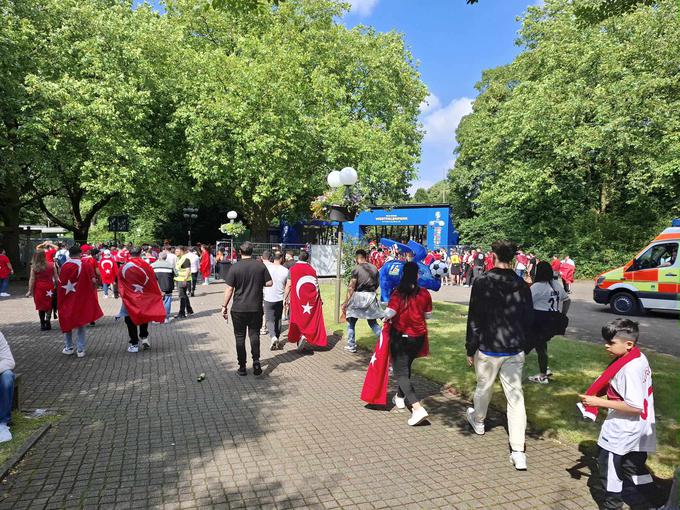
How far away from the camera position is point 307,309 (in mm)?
8688

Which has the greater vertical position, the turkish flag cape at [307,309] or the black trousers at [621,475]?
the turkish flag cape at [307,309]

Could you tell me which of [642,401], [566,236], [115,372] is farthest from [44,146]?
[566,236]

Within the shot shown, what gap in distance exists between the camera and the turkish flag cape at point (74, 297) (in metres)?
7.65

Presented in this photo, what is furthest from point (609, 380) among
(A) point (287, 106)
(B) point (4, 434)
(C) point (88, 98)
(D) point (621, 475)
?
(C) point (88, 98)

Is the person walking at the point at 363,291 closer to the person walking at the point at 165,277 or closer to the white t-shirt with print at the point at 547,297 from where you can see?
the white t-shirt with print at the point at 547,297

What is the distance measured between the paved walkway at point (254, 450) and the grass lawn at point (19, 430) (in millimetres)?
157

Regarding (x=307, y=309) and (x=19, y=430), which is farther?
(x=307, y=309)

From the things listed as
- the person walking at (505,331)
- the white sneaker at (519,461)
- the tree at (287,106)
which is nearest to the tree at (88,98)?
the tree at (287,106)

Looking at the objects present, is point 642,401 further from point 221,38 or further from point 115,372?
point 221,38

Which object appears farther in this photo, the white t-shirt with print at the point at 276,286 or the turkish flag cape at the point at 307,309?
the white t-shirt with print at the point at 276,286

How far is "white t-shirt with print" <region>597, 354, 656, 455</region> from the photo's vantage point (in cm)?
334

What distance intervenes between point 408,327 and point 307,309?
365cm

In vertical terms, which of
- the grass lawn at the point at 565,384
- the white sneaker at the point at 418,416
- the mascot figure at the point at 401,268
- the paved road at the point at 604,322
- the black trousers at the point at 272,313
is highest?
the mascot figure at the point at 401,268

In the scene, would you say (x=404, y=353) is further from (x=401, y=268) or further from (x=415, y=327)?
(x=401, y=268)
